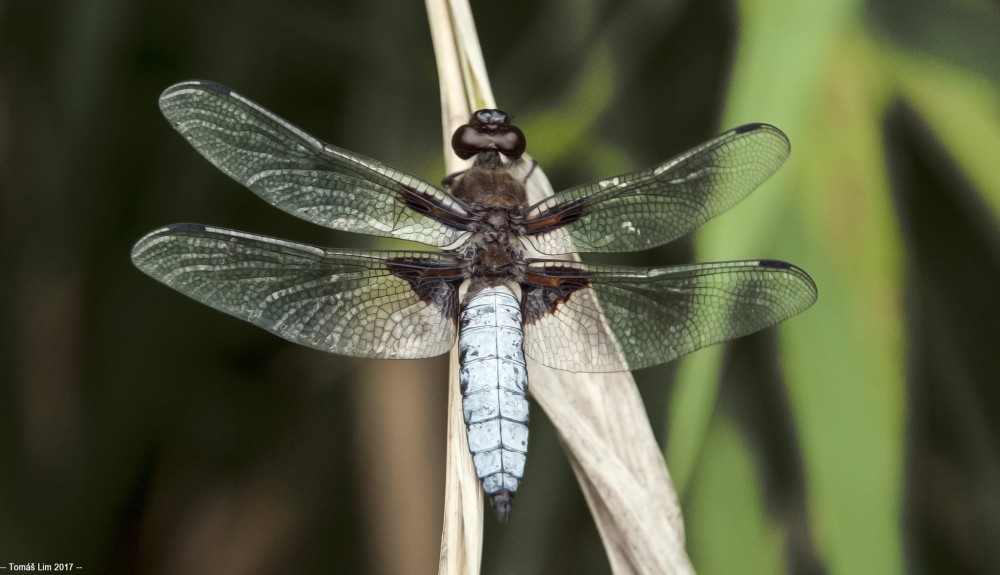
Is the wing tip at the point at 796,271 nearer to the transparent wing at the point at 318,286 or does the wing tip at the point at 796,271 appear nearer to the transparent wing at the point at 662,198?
the transparent wing at the point at 662,198

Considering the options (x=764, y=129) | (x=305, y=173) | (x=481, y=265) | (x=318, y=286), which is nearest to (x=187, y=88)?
(x=305, y=173)

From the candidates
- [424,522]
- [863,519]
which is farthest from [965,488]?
[424,522]

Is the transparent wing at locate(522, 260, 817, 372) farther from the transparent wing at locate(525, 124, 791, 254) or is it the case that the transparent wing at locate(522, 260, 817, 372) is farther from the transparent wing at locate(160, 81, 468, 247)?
the transparent wing at locate(160, 81, 468, 247)

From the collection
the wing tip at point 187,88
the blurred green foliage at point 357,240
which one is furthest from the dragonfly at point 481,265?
the blurred green foliage at point 357,240

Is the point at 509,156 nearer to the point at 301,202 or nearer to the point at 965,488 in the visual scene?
the point at 301,202

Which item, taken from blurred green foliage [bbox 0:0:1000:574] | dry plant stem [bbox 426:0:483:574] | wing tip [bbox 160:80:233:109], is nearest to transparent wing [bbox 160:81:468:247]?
wing tip [bbox 160:80:233:109]

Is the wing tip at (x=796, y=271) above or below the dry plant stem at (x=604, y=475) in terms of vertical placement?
above

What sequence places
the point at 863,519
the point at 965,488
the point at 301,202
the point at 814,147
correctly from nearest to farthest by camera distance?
1. the point at 863,519
2. the point at 301,202
3. the point at 814,147
4. the point at 965,488

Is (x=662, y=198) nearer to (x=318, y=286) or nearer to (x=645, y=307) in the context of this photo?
(x=645, y=307)
